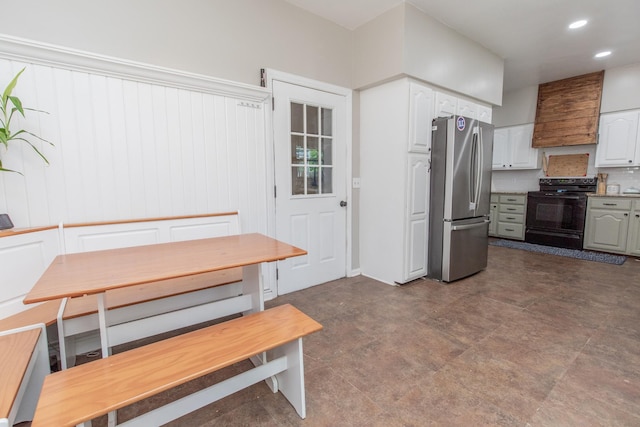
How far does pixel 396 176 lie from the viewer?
318cm

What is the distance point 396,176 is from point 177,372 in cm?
264

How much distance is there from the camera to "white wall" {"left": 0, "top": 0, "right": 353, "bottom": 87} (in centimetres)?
188

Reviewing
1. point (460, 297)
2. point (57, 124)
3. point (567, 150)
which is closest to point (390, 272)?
point (460, 297)

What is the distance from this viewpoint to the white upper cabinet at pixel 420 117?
3080mm

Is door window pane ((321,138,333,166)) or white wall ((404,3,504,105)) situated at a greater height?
white wall ((404,3,504,105))

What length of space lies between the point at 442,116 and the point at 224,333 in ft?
10.4

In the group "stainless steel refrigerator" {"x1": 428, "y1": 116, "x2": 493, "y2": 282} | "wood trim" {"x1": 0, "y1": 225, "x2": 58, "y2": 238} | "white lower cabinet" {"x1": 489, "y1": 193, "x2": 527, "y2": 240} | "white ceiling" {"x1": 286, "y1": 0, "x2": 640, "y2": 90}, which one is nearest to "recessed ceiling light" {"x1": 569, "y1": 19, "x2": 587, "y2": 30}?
"white ceiling" {"x1": 286, "y1": 0, "x2": 640, "y2": 90}

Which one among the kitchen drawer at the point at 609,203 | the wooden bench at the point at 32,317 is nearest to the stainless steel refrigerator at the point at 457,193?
the kitchen drawer at the point at 609,203

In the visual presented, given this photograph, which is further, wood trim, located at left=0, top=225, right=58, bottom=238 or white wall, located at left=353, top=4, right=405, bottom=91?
white wall, located at left=353, top=4, right=405, bottom=91

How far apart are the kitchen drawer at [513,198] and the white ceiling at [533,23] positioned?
2.12 m

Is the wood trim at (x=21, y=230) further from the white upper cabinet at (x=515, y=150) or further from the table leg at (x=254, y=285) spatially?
the white upper cabinet at (x=515, y=150)

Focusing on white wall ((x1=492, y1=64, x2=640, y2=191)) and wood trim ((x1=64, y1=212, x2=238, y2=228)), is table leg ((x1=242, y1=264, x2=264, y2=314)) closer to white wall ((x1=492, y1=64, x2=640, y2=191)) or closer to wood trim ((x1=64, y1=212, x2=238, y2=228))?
wood trim ((x1=64, y1=212, x2=238, y2=228))

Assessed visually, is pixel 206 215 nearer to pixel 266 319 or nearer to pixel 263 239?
pixel 263 239

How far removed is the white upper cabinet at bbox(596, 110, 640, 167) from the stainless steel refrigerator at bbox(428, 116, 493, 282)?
256cm
